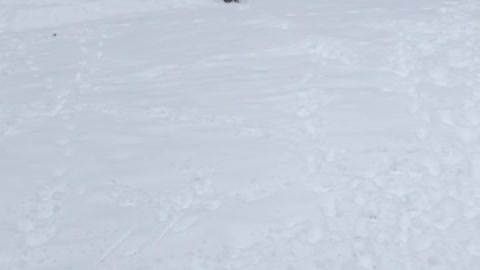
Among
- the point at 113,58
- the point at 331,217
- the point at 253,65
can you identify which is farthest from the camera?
the point at 113,58

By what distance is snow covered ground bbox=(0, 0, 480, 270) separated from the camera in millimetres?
4789

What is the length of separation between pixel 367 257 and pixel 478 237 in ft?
3.47

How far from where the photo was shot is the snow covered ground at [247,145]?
15.7 ft

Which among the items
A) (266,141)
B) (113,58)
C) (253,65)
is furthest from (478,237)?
(113,58)

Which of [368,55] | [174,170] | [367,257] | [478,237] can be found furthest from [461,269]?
[368,55]

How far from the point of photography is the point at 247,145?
6230mm

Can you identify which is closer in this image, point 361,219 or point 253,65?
point 361,219

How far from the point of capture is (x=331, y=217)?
5031 mm

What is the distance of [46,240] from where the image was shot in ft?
16.3

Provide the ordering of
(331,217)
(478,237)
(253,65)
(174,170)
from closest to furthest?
(478,237) < (331,217) < (174,170) < (253,65)

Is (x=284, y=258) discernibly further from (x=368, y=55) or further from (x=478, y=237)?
(x=368, y=55)

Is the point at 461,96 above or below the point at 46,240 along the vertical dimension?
above

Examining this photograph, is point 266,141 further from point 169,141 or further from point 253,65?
point 253,65

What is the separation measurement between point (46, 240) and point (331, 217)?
278cm
